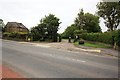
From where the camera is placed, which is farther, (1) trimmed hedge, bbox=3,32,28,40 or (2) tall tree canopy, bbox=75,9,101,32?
(2) tall tree canopy, bbox=75,9,101,32

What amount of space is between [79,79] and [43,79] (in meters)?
1.81

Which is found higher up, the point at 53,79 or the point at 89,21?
the point at 89,21

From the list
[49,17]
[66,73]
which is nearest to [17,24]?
[49,17]

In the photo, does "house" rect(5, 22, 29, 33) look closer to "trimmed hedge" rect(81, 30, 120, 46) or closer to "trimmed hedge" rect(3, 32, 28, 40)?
"trimmed hedge" rect(3, 32, 28, 40)

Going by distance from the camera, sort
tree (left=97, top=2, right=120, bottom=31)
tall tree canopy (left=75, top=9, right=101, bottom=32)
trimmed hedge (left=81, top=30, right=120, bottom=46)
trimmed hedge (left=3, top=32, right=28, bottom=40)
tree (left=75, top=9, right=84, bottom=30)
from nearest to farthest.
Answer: trimmed hedge (left=81, top=30, right=120, bottom=46), tree (left=97, top=2, right=120, bottom=31), trimmed hedge (left=3, top=32, right=28, bottom=40), tall tree canopy (left=75, top=9, right=101, bottom=32), tree (left=75, top=9, right=84, bottom=30)

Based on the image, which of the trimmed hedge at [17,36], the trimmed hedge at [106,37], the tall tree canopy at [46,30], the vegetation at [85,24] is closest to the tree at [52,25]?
the tall tree canopy at [46,30]

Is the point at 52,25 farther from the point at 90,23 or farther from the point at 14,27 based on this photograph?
the point at 14,27

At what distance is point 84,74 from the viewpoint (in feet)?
42.8

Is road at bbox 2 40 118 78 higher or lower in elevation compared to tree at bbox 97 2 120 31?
lower

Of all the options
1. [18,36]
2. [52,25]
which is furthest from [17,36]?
[52,25]

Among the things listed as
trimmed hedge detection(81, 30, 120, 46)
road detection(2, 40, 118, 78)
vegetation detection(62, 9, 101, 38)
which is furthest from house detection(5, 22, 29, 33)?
road detection(2, 40, 118, 78)

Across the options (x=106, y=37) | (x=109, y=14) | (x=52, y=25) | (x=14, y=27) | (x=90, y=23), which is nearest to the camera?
(x=106, y=37)

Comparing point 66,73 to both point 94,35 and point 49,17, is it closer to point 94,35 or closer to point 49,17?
point 94,35

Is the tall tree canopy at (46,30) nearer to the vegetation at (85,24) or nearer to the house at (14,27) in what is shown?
the vegetation at (85,24)
